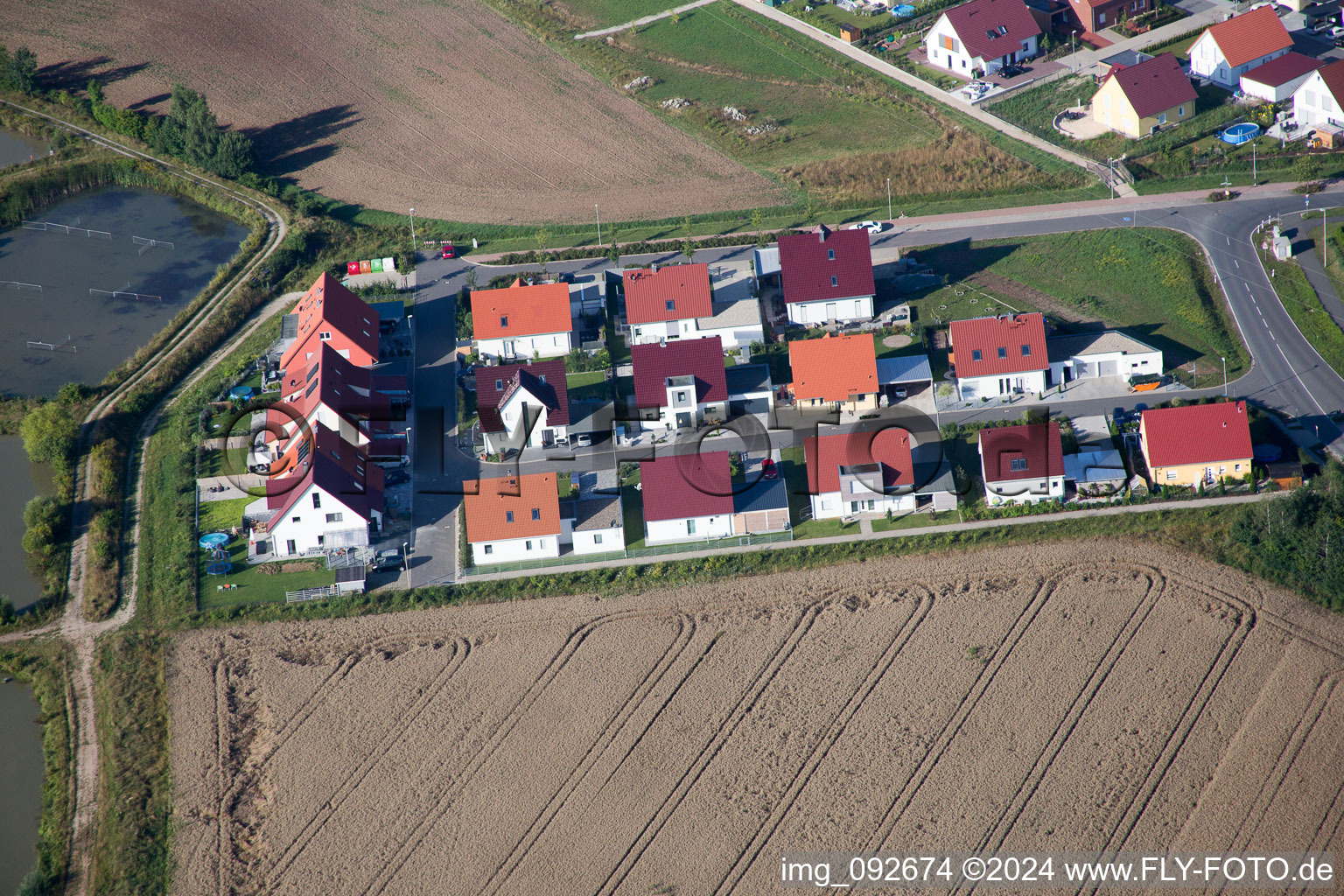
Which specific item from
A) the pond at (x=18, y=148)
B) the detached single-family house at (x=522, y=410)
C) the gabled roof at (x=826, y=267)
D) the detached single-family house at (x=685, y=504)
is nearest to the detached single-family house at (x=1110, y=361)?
the gabled roof at (x=826, y=267)

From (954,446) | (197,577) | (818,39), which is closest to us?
(197,577)

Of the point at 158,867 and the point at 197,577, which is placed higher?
the point at 197,577

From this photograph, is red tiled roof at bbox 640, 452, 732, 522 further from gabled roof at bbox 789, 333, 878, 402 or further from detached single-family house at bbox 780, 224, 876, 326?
detached single-family house at bbox 780, 224, 876, 326

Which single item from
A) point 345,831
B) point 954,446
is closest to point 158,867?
point 345,831

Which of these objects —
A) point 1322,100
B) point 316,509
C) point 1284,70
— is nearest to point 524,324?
point 316,509

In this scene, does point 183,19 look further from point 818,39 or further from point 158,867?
point 158,867

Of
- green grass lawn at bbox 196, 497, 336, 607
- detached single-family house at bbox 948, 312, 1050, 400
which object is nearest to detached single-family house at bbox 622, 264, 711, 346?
detached single-family house at bbox 948, 312, 1050, 400

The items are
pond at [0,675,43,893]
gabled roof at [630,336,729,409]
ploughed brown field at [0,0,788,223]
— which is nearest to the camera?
pond at [0,675,43,893]

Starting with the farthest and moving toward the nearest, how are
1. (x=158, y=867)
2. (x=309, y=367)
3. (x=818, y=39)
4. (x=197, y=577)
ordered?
(x=818, y=39) → (x=309, y=367) → (x=197, y=577) → (x=158, y=867)
